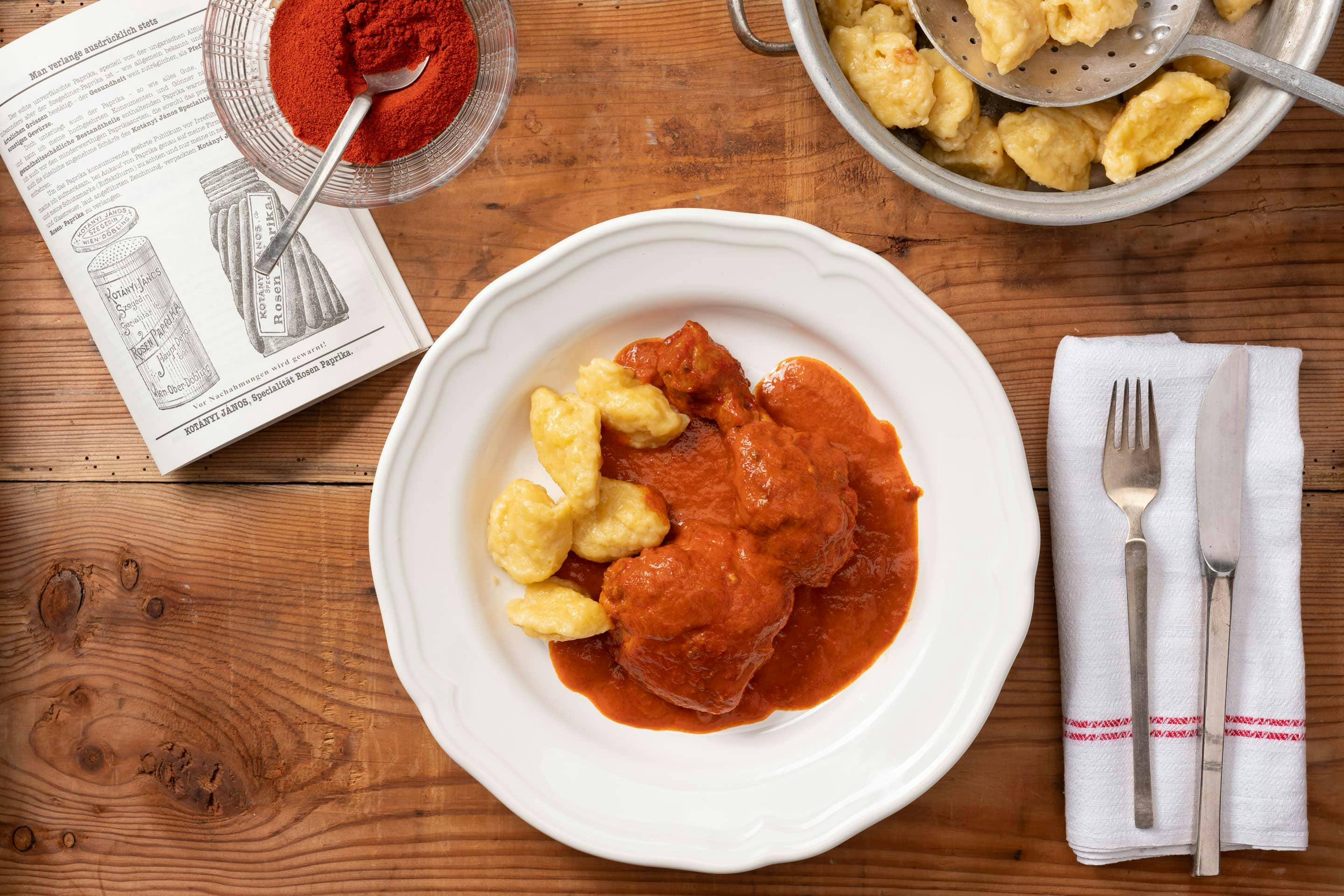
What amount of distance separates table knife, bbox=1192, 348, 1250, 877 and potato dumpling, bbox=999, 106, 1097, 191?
22.1 inches

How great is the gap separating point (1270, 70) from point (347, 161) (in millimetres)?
1875

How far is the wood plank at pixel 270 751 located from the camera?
204cm

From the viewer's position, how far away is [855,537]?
194 centimetres

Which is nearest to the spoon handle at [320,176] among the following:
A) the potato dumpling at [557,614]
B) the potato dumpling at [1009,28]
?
the potato dumpling at [557,614]

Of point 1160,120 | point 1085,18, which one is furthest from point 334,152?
point 1160,120

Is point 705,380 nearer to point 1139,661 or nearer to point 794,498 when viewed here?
point 794,498

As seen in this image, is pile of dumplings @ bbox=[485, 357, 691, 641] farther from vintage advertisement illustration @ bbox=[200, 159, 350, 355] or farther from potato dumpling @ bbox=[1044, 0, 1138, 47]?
potato dumpling @ bbox=[1044, 0, 1138, 47]

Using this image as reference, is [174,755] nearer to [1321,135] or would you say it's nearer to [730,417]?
[730,417]

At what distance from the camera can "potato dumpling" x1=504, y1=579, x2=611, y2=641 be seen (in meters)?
1.83

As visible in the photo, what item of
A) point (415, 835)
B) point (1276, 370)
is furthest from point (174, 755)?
point (1276, 370)

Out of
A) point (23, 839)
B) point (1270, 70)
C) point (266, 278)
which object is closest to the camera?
point (1270, 70)

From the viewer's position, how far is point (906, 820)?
6.73 ft

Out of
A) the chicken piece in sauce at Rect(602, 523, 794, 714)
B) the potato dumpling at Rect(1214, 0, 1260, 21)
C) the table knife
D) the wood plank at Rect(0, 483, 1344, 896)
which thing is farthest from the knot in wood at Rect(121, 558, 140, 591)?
the potato dumpling at Rect(1214, 0, 1260, 21)

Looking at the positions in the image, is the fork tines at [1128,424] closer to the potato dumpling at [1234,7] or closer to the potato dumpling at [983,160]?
the potato dumpling at [983,160]
